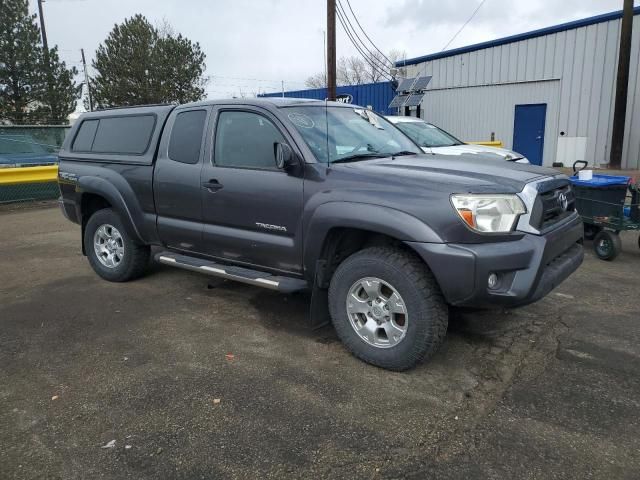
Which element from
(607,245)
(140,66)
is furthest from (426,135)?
(140,66)

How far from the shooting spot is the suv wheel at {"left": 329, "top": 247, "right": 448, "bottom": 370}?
10.9 ft

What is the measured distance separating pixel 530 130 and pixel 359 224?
1632cm

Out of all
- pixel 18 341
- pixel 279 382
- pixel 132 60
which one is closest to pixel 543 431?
pixel 279 382

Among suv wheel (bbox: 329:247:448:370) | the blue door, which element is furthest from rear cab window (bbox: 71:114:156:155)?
the blue door

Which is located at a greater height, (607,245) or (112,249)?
(112,249)

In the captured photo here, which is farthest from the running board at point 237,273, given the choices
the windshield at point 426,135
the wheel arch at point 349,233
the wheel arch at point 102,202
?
the windshield at point 426,135

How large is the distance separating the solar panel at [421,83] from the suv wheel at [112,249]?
1635 centimetres

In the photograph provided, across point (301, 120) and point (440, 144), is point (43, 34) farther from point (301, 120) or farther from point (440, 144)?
point (301, 120)

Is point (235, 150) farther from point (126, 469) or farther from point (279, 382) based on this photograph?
point (126, 469)

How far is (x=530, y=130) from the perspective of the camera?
17.8 m

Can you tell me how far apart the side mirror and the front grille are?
1706 millimetres

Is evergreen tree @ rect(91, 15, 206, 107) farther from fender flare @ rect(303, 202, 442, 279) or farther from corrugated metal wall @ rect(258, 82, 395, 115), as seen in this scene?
fender flare @ rect(303, 202, 442, 279)

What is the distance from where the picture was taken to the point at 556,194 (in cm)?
376

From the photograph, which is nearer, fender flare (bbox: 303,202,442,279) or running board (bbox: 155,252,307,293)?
fender flare (bbox: 303,202,442,279)
